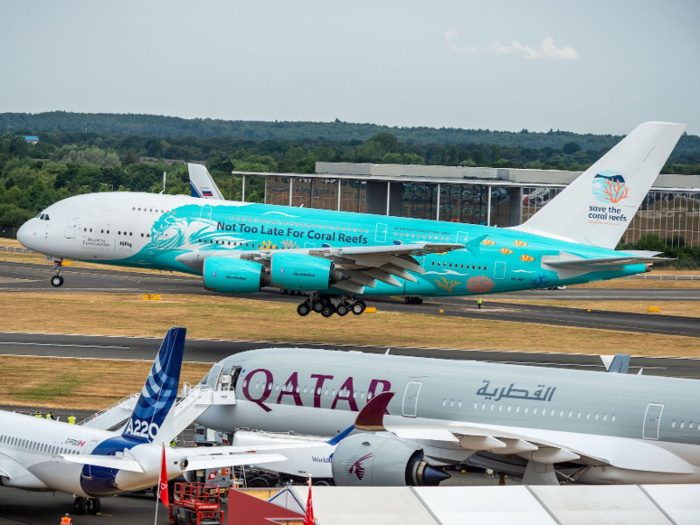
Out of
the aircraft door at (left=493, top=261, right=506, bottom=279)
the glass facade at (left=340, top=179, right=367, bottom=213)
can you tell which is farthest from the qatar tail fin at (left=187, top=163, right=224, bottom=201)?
the glass facade at (left=340, top=179, right=367, bottom=213)

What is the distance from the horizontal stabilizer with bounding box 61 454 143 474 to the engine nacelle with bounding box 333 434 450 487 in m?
5.99

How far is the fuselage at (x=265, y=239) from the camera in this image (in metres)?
62.6

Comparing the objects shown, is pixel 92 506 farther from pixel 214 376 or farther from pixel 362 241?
pixel 362 241

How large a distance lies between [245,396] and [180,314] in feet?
134

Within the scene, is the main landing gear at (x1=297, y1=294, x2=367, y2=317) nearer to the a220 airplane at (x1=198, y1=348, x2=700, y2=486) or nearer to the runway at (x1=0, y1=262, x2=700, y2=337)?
the runway at (x1=0, y1=262, x2=700, y2=337)

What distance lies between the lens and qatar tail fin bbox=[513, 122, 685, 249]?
64688mm

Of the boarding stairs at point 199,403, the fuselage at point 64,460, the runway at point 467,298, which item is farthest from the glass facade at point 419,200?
the fuselage at point 64,460

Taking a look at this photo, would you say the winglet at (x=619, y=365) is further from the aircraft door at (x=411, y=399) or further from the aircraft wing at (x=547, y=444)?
the aircraft door at (x=411, y=399)

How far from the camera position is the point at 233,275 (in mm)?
59406

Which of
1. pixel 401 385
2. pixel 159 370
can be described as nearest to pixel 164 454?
pixel 159 370

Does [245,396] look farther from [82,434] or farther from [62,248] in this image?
[62,248]

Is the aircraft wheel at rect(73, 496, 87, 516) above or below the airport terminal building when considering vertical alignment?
below

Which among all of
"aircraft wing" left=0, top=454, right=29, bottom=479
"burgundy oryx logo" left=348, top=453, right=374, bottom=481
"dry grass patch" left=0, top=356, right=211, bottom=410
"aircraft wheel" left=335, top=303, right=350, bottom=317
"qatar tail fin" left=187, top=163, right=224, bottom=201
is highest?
"qatar tail fin" left=187, top=163, right=224, bottom=201

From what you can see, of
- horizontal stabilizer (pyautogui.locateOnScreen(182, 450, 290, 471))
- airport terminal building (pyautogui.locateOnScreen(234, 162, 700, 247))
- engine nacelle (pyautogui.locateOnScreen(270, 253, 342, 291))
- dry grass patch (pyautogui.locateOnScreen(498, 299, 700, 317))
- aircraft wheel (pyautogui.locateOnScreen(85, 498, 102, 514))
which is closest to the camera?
horizontal stabilizer (pyautogui.locateOnScreen(182, 450, 290, 471))
